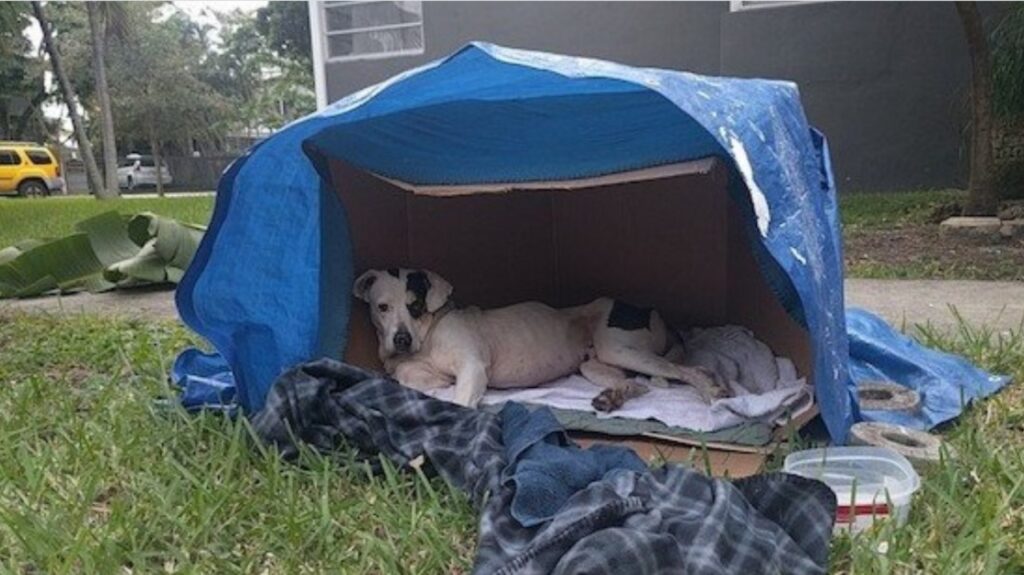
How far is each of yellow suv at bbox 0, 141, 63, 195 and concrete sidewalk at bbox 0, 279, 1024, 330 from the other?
26852 millimetres

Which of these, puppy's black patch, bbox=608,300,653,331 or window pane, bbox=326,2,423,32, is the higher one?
window pane, bbox=326,2,423,32

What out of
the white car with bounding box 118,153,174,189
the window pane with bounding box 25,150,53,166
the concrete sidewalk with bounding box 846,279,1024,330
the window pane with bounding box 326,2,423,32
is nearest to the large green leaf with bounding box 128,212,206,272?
the concrete sidewalk with bounding box 846,279,1024,330

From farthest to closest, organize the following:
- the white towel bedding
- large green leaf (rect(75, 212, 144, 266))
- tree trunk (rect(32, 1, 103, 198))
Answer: tree trunk (rect(32, 1, 103, 198)), large green leaf (rect(75, 212, 144, 266)), the white towel bedding

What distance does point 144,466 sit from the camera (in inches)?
102

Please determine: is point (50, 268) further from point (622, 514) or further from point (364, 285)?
point (622, 514)

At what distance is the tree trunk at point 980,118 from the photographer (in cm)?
716

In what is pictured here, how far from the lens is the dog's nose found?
3367 mm

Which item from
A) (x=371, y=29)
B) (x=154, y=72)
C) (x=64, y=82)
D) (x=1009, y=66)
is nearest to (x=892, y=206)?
(x=1009, y=66)

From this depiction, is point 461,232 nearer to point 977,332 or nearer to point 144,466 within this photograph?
point 144,466

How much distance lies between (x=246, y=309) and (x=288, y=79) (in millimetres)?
45902

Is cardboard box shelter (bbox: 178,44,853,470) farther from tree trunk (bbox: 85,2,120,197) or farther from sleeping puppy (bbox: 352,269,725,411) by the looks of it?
tree trunk (bbox: 85,2,120,197)

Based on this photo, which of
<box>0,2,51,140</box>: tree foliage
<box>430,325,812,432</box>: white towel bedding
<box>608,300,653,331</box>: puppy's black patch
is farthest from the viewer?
<box>0,2,51,140</box>: tree foliage

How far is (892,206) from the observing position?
873cm

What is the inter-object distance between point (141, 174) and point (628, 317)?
131 ft
